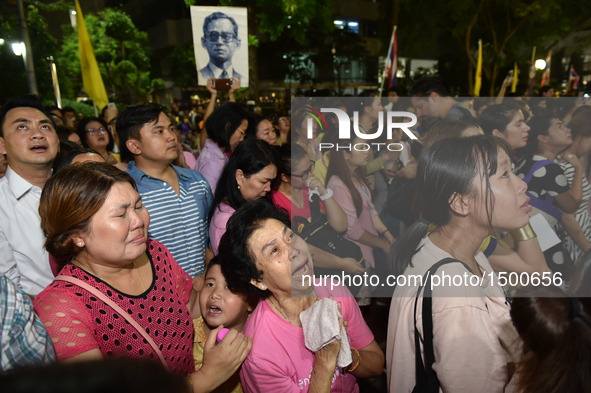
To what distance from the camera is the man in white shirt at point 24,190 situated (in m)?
1.96

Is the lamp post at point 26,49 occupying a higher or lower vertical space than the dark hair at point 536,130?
higher

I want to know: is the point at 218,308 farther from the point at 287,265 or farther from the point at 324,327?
the point at 324,327

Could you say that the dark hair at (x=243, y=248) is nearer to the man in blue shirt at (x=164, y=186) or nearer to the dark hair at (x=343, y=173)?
the man in blue shirt at (x=164, y=186)

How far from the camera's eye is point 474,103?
452 cm

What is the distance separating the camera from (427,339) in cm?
122

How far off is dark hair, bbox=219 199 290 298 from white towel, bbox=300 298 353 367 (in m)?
0.34

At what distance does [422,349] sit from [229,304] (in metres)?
0.90

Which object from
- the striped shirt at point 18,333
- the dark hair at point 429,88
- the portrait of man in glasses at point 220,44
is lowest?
the striped shirt at point 18,333

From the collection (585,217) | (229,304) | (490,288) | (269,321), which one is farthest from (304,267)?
(585,217)

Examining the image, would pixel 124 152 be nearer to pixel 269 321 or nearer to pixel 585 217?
pixel 269 321

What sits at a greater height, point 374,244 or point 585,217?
point 585,217

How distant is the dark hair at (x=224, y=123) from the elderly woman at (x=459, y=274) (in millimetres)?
2350

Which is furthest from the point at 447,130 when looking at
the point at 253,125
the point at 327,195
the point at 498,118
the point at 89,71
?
the point at 89,71

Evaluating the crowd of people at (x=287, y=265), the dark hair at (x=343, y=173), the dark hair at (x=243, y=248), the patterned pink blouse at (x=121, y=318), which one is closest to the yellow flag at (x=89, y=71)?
the crowd of people at (x=287, y=265)
